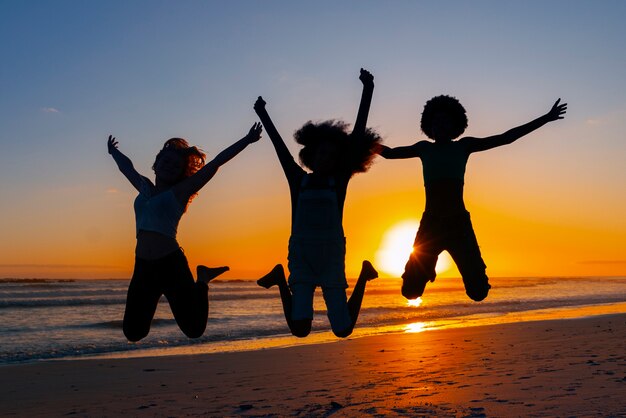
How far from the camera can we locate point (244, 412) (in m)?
11.3

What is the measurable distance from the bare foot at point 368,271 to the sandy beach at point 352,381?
3895 mm

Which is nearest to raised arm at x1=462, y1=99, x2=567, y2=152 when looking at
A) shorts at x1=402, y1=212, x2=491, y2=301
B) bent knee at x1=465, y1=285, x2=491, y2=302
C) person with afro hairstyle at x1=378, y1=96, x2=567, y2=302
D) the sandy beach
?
person with afro hairstyle at x1=378, y1=96, x2=567, y2=302

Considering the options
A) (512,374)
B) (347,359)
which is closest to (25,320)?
(347,359)

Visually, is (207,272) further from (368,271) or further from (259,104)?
(259,104)

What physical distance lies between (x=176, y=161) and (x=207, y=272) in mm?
1249

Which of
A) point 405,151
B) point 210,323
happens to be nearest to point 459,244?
point 405,151

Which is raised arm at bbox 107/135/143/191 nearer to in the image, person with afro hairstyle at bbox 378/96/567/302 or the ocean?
person with afro hairstyle at bbox 378/96/567/302

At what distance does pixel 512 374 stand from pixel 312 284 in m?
7.83

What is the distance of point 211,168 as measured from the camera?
6.94 metres

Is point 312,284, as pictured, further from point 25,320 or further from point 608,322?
point 25,320

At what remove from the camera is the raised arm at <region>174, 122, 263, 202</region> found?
22.2 ft

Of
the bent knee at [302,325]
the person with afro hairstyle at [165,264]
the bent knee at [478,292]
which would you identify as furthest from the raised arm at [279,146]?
the bent knee at [478,292]

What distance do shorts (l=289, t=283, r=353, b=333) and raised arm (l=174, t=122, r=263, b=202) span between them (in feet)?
4.68

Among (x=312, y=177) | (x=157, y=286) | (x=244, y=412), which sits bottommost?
(x=244, y=412)
